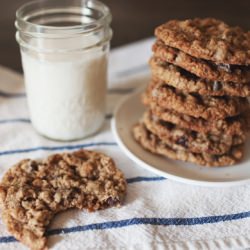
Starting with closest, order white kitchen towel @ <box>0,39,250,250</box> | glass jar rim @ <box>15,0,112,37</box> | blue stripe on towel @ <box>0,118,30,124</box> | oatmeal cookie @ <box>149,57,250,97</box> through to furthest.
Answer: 1. white kitchen towel @ <box>0,39,250,250</box>
2. oatmeal cookie @ <box>149,57,250,97</box>
3. glass jar rim @ <box>15,0,112,37</box>
4. blue stripe on towel @ <box>0,118,30,124</box>

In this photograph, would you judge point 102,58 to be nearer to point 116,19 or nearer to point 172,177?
point 172,177

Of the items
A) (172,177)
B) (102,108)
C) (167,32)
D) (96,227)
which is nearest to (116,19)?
(102,108)

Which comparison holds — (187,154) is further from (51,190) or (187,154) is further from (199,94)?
(51,190)

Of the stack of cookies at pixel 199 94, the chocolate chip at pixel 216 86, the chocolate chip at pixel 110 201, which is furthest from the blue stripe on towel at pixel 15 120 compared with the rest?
the chocolate chip at pixel 216 86

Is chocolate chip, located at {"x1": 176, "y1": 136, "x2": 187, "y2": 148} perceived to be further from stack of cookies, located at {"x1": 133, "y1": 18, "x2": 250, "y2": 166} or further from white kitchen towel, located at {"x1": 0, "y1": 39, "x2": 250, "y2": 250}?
white kitchen towel, located at {"x1": 0, "y1": 39, "x2": 250, "y2": 250}

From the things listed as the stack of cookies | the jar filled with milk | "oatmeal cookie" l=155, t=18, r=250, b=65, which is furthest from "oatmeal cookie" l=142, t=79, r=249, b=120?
the jar filled with milk

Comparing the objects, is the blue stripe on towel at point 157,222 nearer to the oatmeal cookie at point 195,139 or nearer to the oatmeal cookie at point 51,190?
A: the oatmeal cookie at point 51,190
